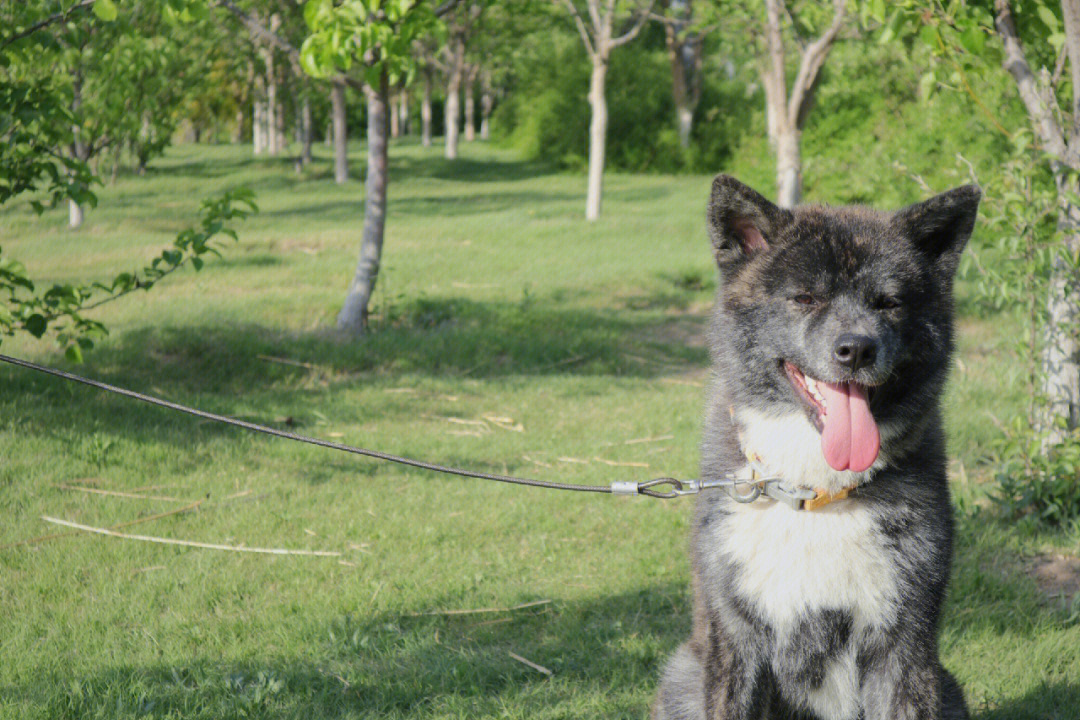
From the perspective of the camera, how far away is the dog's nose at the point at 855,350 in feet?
8.98

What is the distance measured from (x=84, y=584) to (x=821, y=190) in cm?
1742

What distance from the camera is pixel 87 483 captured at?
600 cm

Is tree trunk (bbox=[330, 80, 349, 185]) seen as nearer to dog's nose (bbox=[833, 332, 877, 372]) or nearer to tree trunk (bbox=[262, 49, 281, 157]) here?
tree trunk (bbox=[262, 49, 281, 157])

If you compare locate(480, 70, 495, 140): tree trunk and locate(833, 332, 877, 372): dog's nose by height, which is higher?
locate(480, 70, 495, 140): tree trunk

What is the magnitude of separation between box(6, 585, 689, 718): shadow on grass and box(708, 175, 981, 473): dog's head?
1.61 metres

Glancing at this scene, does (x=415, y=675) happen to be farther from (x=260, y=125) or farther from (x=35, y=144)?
(x=260, y=125)

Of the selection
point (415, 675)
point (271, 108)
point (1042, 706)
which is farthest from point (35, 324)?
point (271, 108)

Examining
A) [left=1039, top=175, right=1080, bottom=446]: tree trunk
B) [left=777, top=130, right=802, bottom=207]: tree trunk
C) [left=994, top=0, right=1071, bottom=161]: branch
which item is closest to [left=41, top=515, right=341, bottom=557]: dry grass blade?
[left=1039, top=175, right=1080, bottom=446]: tree trunk

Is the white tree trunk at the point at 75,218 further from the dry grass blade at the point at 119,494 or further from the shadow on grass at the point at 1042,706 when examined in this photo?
the shadow on grass at the point at 1042,706

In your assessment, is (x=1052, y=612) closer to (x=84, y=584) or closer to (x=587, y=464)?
(x=587, y=464)

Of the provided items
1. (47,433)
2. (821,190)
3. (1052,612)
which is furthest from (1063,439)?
(821,190)

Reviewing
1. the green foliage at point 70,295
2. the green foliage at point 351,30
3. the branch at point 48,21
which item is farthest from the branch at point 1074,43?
the green foliage at point 70,295

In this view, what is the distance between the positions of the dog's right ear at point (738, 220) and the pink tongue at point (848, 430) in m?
0.57

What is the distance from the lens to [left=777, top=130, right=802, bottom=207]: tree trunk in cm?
1212
